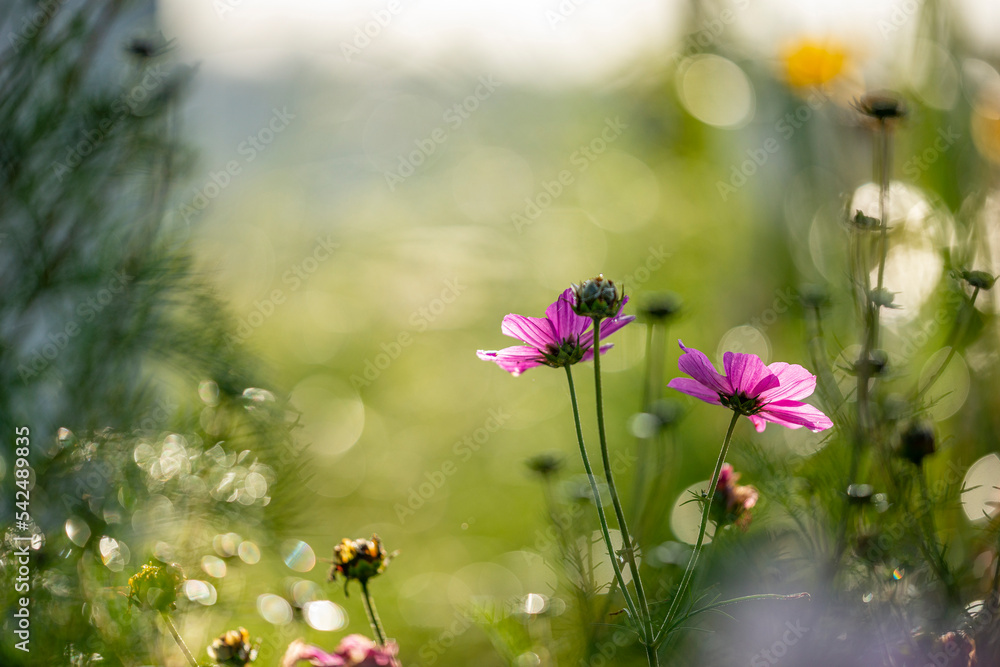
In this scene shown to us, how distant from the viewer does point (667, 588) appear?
20.3 inches

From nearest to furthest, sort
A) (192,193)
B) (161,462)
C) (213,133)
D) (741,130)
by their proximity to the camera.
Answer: (161,462)
(192,193)
(213,133)
(741,130)

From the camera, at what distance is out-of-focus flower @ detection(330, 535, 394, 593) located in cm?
40

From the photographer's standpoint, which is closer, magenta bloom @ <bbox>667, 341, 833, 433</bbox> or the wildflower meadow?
magenta bloom @ <bbox>667, 341, 833, 433</bbox>

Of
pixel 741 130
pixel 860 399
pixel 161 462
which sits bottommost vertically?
pixel 741 130

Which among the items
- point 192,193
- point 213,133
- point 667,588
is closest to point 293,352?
point 213,133

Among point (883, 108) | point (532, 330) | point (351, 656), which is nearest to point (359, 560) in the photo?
point (351, 656)

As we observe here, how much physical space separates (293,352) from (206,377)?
983 millimetres

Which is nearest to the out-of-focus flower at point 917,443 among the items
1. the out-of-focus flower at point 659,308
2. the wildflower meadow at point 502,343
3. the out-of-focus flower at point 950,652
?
the wildflower meadow at point 502,343

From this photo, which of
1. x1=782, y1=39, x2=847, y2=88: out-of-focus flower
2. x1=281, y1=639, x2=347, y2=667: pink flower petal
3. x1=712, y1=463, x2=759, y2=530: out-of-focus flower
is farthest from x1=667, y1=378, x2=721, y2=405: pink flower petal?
x1=782, y1=39, x2=847, y2=88: out-of-focus flower

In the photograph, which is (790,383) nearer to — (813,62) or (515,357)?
(515,357)

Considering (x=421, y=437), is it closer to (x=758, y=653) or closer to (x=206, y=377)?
(x=206, y=377)

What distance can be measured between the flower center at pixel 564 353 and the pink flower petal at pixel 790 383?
0.30 ft

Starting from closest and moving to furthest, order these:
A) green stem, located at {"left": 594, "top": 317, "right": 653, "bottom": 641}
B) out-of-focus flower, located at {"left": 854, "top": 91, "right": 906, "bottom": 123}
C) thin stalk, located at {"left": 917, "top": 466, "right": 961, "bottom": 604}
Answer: green stem, located at {"left": 594, "top": 317, "right": 653, "bottom": 641} < thin stalk, located at {"left": 917, "top": 466, "right": 961, "bottom": 604} < out-of-focus flower, located at {"left": 854, "top": 91, "right": 906, "bottom": 123}

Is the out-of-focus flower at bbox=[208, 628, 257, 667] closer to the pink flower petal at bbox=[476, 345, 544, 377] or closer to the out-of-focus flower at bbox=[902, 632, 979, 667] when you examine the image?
the pink flower petal at bbox=[476, 345, 544, 377]
